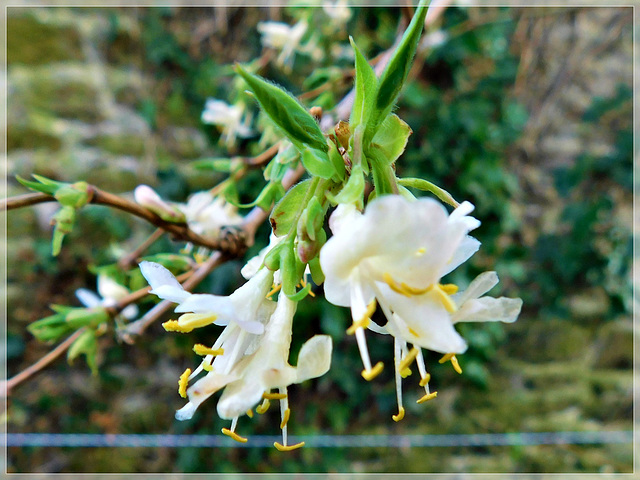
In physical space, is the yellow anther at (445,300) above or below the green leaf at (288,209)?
below

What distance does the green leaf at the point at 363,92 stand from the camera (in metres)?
0.23

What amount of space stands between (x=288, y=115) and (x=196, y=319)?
0.40 feet

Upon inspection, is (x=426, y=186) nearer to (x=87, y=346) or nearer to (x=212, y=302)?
(x=212, y=302)

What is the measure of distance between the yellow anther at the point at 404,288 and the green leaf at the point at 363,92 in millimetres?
86

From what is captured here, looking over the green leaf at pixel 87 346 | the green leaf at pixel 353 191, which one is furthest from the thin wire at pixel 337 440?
the green leaf at pixel 353 191

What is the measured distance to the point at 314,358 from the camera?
0.21 m

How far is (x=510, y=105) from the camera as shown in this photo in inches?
54.2

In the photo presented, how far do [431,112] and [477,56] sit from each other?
10.7 inches

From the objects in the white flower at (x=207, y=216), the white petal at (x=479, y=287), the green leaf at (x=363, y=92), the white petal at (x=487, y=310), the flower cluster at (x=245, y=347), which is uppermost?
the green leaf at (x=363, y=92)

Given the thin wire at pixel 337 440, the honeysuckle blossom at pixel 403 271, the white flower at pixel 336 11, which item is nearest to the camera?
the honeysuckle blossom at pixel 403 271

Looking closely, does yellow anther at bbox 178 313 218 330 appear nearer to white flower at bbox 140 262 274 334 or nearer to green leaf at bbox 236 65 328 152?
white flower at bbox 140 262 274 334

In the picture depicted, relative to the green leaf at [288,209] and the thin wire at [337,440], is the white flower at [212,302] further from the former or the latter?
the thin wire at [337,440]

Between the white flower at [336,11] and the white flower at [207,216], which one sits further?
the white flower at [336,11]

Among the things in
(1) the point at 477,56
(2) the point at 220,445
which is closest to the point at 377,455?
(2) the point at 220,445
